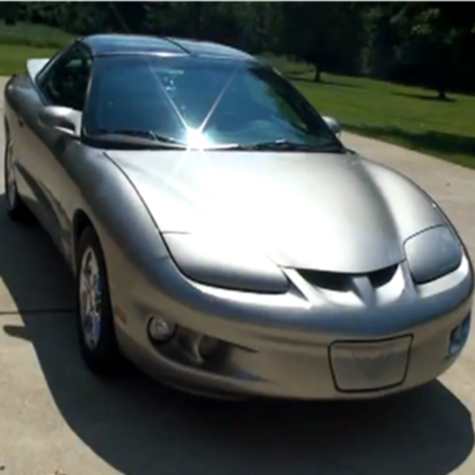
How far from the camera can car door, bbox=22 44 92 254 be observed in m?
4.23

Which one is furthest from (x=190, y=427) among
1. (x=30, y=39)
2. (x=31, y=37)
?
(x=31, y=37)

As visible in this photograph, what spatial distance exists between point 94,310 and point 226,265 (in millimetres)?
840

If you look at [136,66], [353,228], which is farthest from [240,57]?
[353,228]

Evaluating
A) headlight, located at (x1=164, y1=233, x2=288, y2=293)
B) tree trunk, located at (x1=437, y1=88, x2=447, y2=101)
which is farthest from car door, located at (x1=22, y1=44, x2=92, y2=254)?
tree trunk, located at (x1=437, y1=88, x2=447, y2=101)

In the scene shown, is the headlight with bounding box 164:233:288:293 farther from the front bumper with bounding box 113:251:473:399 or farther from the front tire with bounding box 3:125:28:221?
the front tire with bounding box 3:125:28:221

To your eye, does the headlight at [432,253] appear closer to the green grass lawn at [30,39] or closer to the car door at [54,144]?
the car door at [54,144]

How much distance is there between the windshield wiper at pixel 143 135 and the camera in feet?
13.4

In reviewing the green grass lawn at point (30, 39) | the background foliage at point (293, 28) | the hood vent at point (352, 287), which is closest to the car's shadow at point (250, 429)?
the hood vent at point (352, 287)

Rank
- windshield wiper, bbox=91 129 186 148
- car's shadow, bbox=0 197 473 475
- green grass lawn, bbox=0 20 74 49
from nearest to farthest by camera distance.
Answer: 1. car's shadow, bbox=0 197 473 475
2. windshield wiper, bbox=91 129 186 148
3. green grass lawn, bbox=0 20 74 49

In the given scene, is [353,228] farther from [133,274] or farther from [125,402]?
[125,402]

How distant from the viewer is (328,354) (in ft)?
9.86

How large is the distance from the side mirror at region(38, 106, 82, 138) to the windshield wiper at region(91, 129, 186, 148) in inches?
5.3

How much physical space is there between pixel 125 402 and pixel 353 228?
1185 millimetres

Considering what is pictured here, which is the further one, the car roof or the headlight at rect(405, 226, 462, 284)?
the car roof
